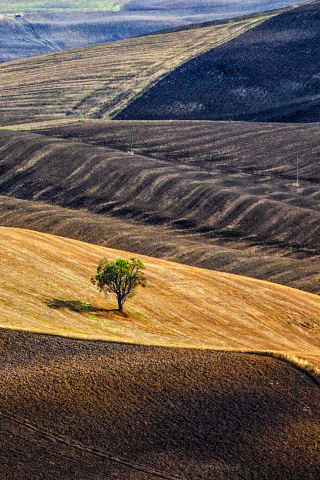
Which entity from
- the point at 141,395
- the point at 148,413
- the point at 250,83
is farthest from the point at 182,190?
the point at 250,83

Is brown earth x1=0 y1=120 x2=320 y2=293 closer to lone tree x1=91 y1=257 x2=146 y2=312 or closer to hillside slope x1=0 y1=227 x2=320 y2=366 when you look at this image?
hillside slope x1=0 y1=227 x2=320 y2=366

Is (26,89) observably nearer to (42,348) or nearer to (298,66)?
(298,66)

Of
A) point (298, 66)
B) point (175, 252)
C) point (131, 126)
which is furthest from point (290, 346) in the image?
point (298, 66)

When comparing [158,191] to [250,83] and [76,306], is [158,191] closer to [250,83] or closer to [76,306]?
[76,306]

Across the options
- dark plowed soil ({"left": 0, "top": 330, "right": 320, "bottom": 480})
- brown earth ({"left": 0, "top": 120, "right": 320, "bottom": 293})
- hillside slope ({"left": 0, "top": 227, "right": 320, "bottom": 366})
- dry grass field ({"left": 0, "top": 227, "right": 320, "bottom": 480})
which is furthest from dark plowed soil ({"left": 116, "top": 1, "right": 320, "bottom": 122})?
dark plowed soil ({"left": 0, "top": 330, "right": 320, "bottom": 480})

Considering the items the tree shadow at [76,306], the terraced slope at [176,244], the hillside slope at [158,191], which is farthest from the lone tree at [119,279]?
the hillside slope at [158,191]

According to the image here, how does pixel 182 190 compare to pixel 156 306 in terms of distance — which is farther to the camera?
pixel 182 190
